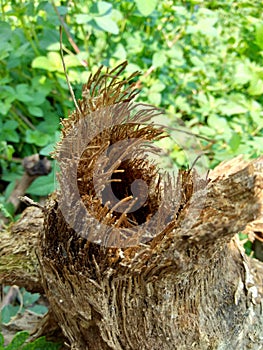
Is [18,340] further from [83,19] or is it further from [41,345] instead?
[83,19]

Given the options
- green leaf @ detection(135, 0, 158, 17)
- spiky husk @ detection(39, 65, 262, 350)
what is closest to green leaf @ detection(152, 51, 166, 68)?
green leaf @ detection(135, 0, 158, 17)

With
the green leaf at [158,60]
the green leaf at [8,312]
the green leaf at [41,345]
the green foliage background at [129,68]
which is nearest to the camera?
the green leaf at [41,345]

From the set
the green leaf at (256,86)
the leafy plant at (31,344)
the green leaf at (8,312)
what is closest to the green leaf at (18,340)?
the leafy plant at (31,344)

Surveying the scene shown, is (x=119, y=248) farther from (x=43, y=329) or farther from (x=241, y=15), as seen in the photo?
(x=241, y=15)

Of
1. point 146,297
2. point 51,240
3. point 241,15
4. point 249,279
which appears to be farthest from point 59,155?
point 241,15

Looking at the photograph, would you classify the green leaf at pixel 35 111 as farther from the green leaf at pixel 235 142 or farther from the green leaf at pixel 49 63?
the green leaf at pixel 235 142
